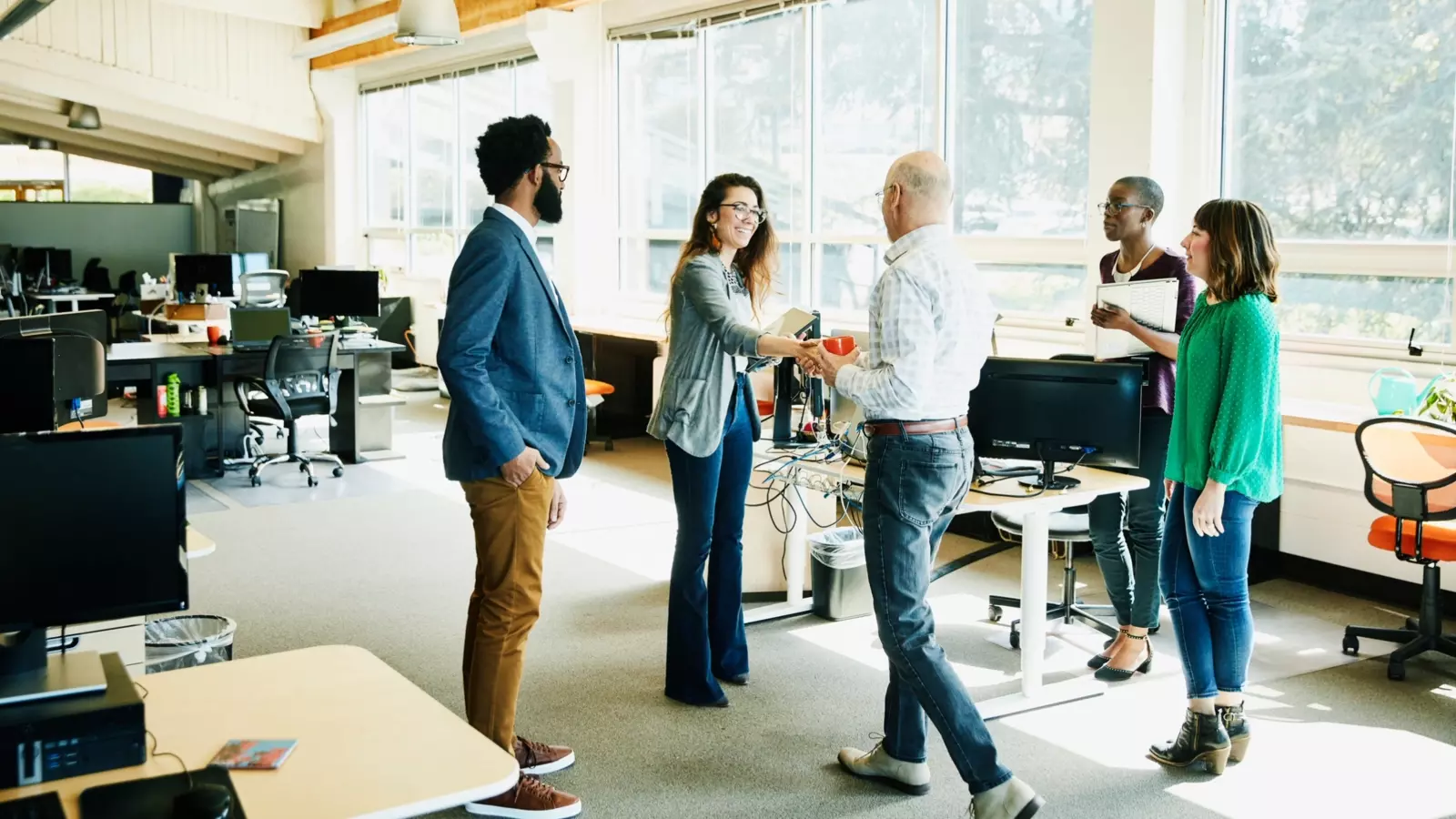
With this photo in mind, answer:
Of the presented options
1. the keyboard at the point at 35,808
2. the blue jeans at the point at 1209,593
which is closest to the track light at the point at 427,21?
the blue jeans at the point at 1209,593

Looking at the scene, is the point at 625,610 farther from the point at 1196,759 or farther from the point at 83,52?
the point at 83,52

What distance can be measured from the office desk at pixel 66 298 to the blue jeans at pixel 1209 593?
1288 cm

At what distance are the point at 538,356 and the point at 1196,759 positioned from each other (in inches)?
81.4

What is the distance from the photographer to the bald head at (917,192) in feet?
9.80

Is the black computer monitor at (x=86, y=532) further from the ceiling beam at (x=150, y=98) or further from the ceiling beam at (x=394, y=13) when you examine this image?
the ceiling beam at (x=150, y=98)

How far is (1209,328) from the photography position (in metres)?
3.32

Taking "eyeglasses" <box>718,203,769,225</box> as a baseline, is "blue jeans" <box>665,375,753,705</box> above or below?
below

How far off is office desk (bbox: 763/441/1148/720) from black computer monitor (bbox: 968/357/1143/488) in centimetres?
12

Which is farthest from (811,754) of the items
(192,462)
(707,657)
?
(192,462)

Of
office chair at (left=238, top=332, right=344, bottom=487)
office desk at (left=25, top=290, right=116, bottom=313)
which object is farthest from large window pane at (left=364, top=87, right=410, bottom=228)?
office chair at (left=238, top=332, right=344, bottom=487)

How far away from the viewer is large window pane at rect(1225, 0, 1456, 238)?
16.9 ft

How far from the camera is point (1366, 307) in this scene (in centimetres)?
543

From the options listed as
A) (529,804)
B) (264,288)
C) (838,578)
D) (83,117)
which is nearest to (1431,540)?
(838,578)

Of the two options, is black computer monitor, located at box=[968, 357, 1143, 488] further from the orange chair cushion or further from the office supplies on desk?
the orange chair cushion
